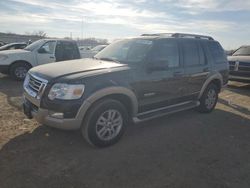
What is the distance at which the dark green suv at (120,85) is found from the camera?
159 inches

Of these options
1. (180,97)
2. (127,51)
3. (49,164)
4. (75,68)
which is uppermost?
(127,51)

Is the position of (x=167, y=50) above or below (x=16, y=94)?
above

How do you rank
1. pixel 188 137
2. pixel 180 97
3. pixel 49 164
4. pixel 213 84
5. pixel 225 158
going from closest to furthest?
pixel 49 164 → pixel 225 158 → pixel 188 137 → pixel 180 97 → pixel 213 84

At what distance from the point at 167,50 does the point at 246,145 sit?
2.37m

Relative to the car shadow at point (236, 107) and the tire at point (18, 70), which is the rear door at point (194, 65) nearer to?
the car shadow at point (236, 107)

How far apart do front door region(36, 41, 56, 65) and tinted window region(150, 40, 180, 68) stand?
650 cm

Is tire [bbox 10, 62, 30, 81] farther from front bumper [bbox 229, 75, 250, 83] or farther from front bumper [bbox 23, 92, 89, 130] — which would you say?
front bumper [bbox 229, 75, 250, 83]

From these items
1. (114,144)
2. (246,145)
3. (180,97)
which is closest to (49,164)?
(114,144)

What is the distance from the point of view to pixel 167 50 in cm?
545

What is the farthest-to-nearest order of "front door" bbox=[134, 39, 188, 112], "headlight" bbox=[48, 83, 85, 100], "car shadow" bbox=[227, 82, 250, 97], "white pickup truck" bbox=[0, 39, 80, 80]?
"white pickup truck" bbox=[0, 39, 80, 80] → "car shadow" bbox=[227, 82, 250, 97] → "front door" bbox=[134, 39, 188, 112] → "headlight" bbox=[48, 83, 85, 100]

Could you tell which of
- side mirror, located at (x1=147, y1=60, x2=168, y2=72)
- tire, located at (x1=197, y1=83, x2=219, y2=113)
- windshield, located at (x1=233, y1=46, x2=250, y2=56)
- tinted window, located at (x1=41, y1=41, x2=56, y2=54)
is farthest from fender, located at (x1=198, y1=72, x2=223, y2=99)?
tinted window, located at (x1=41, y1=41, x2=56, y2=54)

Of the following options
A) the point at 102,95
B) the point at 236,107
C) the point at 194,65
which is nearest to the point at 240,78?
the point at 236,107

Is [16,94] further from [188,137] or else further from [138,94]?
[188,137]

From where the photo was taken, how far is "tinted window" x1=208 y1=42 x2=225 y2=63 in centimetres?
677
